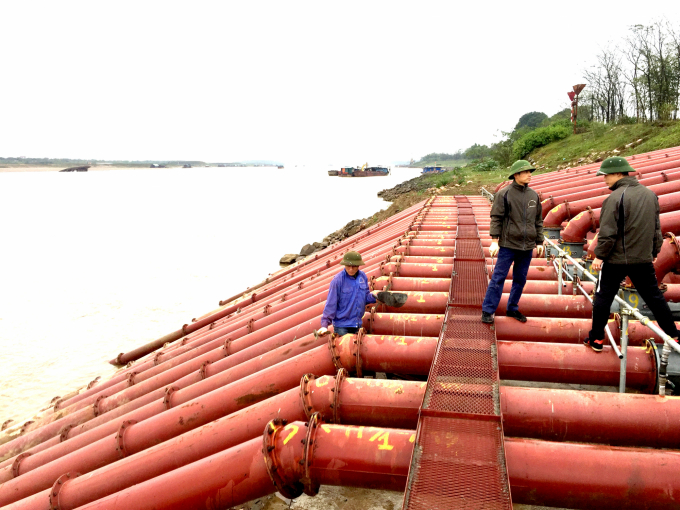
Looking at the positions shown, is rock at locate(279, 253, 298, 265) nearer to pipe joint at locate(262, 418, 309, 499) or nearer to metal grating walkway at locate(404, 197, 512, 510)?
metal grating walkway at locate(404, 197, 512, 510)

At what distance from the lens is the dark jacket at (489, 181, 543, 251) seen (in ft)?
18.1

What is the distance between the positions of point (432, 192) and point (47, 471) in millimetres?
32178

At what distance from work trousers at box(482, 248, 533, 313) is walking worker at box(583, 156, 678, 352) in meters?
1.11

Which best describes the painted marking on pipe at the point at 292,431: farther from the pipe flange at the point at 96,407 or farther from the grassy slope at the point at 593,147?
the grassy slope at the point at 593,147

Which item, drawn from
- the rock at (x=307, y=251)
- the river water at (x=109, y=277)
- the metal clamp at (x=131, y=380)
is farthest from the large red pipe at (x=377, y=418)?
the rock at (x=307, y=251)

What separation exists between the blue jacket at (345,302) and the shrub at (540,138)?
153 ft

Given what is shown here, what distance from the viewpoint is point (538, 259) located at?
910 cm

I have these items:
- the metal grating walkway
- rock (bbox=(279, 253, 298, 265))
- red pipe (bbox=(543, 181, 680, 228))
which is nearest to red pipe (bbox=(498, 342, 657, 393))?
the metal grating walkway

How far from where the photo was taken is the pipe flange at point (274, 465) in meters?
3.65

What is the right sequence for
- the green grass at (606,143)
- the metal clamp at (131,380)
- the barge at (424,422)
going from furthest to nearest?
1. the green grass at (606,143)
2. the metal clamp at (131,380)
3. the barge at (424,422)

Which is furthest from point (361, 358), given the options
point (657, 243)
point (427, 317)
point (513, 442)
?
point (657, 243)

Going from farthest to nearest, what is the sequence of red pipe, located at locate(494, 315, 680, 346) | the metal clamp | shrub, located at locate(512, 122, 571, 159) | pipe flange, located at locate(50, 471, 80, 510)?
shrub, located at locate(512, 122, 571, 159) < the metal clamp < red pipe, located at locate(494, 315, 680, 346) < pipe flange, located at locate(50, 471, 80, 510)

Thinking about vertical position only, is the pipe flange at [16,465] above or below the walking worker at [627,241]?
below

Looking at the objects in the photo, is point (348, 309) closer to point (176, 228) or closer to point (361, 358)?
point (361, 358)
